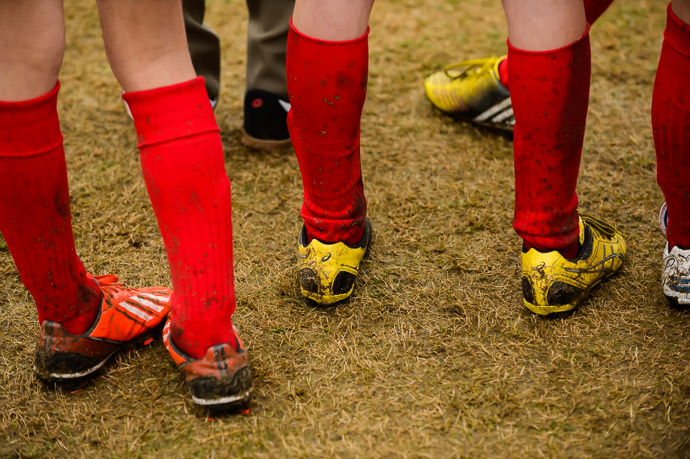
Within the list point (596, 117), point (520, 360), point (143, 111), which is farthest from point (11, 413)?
point (596, 117)

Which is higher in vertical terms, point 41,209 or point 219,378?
point 41,209

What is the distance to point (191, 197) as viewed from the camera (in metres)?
0.97

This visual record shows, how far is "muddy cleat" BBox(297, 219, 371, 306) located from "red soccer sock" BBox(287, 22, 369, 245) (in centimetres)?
3

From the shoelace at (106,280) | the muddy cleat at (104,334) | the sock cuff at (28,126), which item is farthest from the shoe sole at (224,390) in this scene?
the sock cuff at (28,126)

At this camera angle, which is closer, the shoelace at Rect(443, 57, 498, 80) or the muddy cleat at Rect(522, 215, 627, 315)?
the muddy cleat at Rect(522, 215, 627, 315)

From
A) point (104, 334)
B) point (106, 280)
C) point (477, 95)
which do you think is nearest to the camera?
point (104, 334)

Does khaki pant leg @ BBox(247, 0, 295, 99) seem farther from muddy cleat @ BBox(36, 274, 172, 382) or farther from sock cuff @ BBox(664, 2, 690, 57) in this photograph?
sock cuff @ BBox(664, 2, 690, 57)

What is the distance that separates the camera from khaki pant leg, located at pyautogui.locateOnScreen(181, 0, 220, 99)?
189 centimetres

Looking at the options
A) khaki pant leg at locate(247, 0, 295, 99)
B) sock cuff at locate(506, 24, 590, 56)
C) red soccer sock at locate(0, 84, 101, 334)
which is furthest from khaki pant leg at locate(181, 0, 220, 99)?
sock cuff at locate(506, 24, 590, 56)

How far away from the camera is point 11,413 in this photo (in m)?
1.13

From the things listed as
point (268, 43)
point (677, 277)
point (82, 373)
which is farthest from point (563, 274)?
point (268, 43)

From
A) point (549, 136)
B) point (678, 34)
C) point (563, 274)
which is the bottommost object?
point (563, 274)

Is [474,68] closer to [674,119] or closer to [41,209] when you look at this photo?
[674,119]

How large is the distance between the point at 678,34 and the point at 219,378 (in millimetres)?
992
